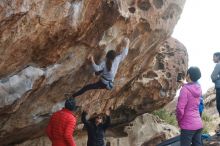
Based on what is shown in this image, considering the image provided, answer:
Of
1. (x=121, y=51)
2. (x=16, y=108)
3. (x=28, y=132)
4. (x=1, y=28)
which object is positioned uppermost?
(x=1, y=28)

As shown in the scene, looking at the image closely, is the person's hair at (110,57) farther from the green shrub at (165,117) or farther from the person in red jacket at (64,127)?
the green shrub at (165,117)

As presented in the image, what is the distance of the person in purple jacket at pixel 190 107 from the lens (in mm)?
7848

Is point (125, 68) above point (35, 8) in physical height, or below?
below

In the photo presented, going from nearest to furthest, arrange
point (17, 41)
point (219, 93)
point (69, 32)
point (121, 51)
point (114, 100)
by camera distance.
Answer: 1. point (17, 41)
2. point (69, 32)
3. point (121, 51)
4. point (219, 93)
5. point (114, 100)

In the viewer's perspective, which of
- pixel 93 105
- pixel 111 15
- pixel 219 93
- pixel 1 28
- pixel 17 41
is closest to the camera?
pixel 1 28

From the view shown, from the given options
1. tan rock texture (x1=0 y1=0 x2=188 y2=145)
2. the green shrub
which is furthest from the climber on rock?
the green shrub

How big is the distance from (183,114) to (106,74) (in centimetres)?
190

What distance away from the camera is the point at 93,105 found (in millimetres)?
11258

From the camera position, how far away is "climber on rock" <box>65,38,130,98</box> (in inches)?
351

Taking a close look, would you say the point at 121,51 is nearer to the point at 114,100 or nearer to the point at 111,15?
the point at 111,15

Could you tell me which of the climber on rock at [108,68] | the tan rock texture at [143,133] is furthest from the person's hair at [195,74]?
the tan rock texture at [143,133]

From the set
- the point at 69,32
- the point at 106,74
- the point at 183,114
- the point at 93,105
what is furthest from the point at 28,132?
the point at 183,114

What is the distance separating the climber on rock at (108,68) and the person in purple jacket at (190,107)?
170cm

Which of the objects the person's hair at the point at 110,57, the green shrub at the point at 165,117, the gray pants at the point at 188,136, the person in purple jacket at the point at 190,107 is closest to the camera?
the person in purple jacket at the point at 190,107
